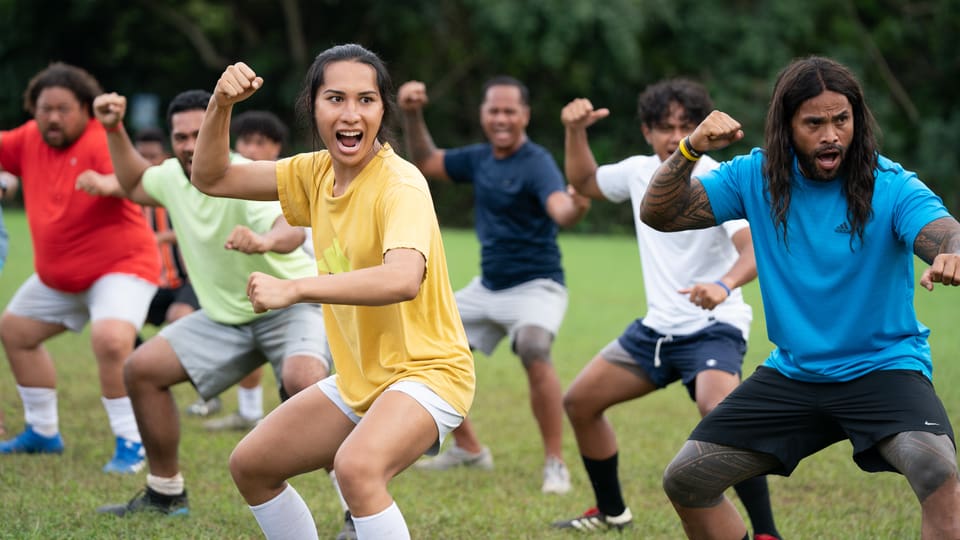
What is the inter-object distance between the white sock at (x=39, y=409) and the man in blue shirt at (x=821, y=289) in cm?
467

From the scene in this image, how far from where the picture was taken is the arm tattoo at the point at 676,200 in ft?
15.1

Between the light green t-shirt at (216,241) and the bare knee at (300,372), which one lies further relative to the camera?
the light green t-shirt at (216,241)

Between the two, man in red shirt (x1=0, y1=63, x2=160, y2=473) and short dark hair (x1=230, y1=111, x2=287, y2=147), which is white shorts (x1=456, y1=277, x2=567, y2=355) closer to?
short dark hair (x1=230, y1=111, x2=287, y2=147)

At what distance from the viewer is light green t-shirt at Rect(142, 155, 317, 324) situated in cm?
631

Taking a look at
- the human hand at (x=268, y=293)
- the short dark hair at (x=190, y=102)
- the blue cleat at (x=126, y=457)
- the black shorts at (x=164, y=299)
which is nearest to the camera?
the human hand at (x=268, y=293)

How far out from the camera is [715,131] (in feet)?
14.4

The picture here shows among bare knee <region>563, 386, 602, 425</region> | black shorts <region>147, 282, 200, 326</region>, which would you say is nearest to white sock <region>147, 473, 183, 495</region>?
bare knee <region>563, 386, 602, 425</region>

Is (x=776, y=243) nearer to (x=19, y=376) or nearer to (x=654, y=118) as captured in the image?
(x=654, y=118)

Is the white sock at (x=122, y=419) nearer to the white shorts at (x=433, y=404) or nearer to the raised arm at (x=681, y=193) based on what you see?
the white shorts at (x=433, y=404)

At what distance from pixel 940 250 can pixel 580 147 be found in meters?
2.76

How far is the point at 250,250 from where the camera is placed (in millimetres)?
5125

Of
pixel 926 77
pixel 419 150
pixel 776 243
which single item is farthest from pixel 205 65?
pixel 776 243

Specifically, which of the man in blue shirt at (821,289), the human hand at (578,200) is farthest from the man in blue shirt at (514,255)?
the man in blue shirt at (821,289)

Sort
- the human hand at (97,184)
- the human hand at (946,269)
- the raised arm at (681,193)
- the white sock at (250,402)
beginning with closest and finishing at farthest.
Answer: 1. the human hand at (946,269)
2. the raised arm at (681,193)
3. the human hand at (97,184)
4. the white sock at (250,402)
